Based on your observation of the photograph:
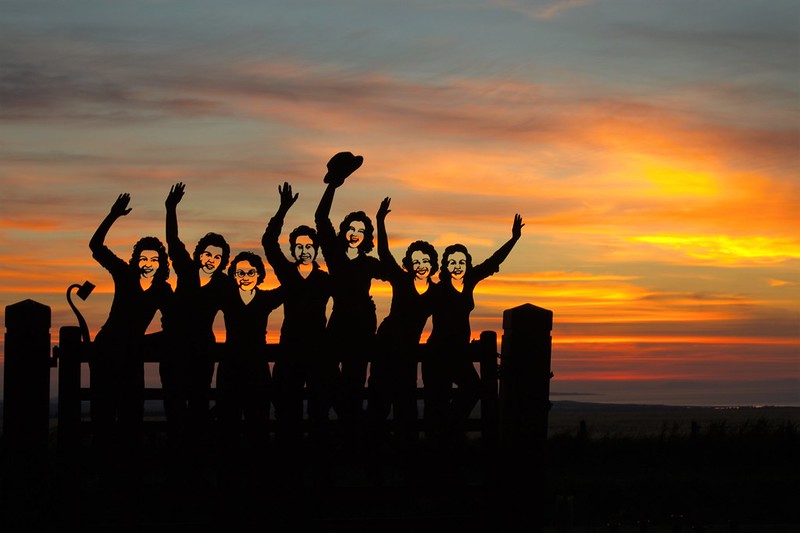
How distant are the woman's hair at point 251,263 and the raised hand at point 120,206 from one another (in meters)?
1.18

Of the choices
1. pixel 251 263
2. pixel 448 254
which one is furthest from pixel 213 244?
pixel 448 254

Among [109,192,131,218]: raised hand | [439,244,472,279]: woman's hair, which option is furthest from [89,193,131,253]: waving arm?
[439,244,472,279]: woman's hair

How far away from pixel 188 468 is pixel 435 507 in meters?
2.64

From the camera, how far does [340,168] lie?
11656mm

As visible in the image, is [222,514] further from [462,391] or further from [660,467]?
[660,467]

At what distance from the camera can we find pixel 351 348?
11.3 m

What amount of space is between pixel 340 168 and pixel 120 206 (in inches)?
87.3

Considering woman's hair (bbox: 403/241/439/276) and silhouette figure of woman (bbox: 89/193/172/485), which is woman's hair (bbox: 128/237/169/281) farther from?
woman's hair (bbox: 403/241/439/276)

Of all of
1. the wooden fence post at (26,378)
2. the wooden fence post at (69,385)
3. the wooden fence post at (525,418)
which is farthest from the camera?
the wooden fence post at (525,418)

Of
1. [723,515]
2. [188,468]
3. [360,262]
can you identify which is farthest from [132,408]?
[723,515]

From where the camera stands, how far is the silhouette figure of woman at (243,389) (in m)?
11.0

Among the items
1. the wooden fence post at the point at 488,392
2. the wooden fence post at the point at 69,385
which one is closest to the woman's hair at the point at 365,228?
the wooden fence post at the point at 488,392

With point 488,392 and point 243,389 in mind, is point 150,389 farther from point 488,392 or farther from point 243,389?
point 488,392

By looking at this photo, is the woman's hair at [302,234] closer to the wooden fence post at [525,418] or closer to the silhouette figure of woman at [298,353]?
the silhouette figure of woman at [298,353]
